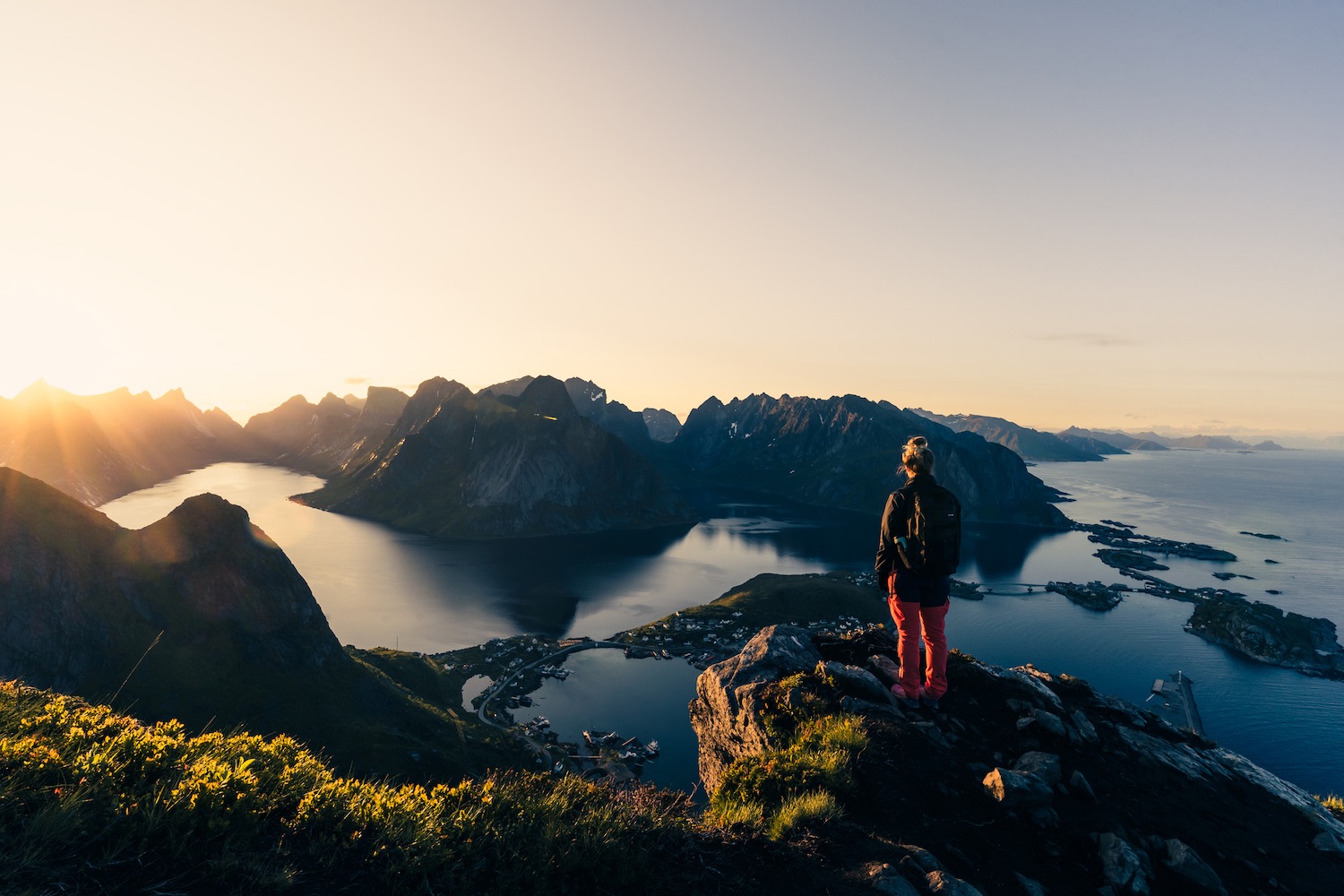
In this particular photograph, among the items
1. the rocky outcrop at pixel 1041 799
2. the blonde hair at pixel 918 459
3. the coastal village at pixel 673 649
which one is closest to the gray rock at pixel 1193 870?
the rocky outcrop at pixel 1041 799

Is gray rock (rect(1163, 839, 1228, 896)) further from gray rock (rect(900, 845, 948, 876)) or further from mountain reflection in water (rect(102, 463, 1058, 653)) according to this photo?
mountain reflection in water (rect(102, 463, 1058, 653))

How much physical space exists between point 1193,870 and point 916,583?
5.29 meters

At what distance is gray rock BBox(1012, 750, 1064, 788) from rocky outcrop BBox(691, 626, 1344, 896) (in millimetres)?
31

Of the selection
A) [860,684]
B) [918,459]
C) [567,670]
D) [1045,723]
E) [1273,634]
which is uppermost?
[918,459]

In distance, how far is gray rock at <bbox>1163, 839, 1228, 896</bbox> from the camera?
7633mm

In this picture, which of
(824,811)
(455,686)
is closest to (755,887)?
(824,811)

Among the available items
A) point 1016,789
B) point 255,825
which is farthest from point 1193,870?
point 255,825

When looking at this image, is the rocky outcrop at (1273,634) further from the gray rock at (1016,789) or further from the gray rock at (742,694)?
the gray rock at (1016,789)

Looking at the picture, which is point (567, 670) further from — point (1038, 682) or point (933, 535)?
point (933, 535)

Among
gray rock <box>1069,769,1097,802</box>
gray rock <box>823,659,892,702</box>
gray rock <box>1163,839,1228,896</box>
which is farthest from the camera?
gray rock <box>823,659,892,702</box>

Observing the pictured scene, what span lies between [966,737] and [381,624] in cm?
13402

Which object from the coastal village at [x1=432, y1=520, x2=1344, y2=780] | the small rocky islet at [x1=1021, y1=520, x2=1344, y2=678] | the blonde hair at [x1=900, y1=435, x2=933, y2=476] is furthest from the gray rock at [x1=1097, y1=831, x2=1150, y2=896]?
the small rocky islet at [x1=1021, y1=520, x2=1344, y2=678]

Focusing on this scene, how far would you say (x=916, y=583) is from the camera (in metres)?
10.8

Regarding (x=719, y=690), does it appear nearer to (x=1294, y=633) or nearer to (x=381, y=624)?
(x=381, y=624)
